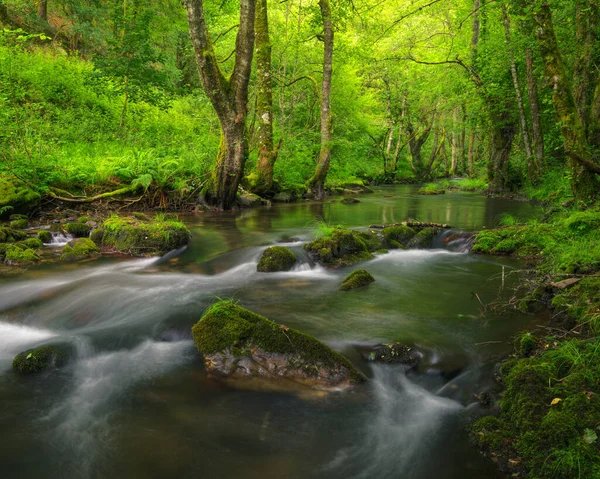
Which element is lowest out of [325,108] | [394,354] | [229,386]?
[229,386]

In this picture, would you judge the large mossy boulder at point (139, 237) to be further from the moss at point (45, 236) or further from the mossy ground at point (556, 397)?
the mossy ground at point (556, 397)

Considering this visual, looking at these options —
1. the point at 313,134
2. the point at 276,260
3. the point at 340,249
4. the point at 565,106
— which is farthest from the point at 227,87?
the point at 313,134

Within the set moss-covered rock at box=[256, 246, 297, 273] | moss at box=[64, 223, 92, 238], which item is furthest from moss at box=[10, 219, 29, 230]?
moss-covered rock at box=[256, 246, 297, 273]

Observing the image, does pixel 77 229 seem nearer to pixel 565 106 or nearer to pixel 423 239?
pixel 423 239

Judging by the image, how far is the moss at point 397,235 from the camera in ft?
29.7

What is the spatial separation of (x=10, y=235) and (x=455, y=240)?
Answer: 9.75 meters

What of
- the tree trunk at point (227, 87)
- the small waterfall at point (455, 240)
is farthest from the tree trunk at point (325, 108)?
the small waterfall at point (455, 240)

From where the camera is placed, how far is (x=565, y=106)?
7477mm

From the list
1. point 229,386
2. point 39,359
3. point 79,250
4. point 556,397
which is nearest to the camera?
point 556,397

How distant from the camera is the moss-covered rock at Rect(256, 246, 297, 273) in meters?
7.48

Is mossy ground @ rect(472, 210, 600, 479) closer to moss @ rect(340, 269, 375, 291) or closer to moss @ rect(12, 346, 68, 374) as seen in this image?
moss @ rect(340, 269, 375, 291)

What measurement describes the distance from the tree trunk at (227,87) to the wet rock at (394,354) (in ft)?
30.4

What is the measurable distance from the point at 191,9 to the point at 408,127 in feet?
87.3

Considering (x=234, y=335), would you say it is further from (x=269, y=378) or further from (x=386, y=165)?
(x=386, y=165)
